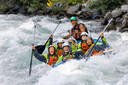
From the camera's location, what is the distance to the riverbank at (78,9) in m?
9.29

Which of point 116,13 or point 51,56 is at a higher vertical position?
point 116,13

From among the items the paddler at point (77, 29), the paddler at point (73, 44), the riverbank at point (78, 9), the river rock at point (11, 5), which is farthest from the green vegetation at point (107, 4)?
the river rock at point (11, 5)

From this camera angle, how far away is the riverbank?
Result: 30.5 ft

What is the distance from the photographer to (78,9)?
1163cm

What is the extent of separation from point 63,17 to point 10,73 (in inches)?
267

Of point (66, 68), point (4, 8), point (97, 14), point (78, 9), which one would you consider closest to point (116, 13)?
point (97, 14)

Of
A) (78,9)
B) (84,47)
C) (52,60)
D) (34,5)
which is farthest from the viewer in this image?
(34,5)

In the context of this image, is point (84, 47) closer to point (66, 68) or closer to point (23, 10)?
point (66, 68)

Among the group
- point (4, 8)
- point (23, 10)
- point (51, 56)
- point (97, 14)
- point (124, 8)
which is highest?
point (4, 8)

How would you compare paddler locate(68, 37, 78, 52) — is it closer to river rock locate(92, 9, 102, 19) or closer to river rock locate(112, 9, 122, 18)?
river rock locate(112, 9, 122, 18)

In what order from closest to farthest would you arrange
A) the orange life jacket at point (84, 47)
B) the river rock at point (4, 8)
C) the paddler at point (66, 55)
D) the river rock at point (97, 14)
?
1. the paddler at point (66, 55)
2. the orange life jacket at point (84, 47)
3. the river rock at point (97, 14)
4. the river rock at point (4, 8)

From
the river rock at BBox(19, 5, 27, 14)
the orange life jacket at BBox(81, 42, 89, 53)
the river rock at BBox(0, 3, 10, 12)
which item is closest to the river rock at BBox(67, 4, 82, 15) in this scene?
the river rock at BBox(19, 5, 27, 14)

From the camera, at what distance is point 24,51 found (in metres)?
7.32

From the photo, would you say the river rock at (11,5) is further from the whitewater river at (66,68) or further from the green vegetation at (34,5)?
the whitewater river at (66,68)
